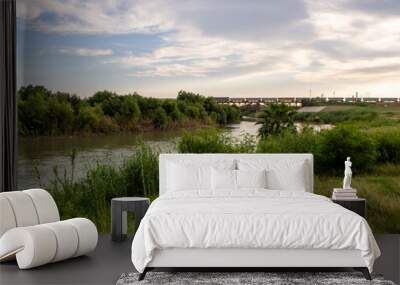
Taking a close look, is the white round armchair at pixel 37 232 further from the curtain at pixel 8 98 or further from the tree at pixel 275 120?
the tree at pixel 275 120

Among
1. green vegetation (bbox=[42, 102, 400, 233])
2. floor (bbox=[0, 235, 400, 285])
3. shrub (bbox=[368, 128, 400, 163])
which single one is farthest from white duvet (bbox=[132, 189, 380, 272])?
shrub (bbox=[368, 128, 400, 163])

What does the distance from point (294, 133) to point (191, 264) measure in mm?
4026

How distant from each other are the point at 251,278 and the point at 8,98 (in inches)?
164

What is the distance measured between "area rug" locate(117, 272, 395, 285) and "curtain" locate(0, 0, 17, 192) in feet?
10.2

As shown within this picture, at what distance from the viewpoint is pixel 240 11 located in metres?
9.15

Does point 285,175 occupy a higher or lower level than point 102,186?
higher

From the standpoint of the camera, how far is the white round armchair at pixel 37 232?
6.15 meters

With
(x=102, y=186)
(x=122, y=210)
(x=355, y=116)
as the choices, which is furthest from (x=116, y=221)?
(x=355, y=116)

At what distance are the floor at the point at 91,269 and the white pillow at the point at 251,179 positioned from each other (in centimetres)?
145

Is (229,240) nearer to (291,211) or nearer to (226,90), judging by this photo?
(291,211)

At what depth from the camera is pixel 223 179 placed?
7.75m

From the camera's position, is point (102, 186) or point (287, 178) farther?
point (102, 186)

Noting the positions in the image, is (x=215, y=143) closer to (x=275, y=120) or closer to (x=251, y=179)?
(x=275, y=120)

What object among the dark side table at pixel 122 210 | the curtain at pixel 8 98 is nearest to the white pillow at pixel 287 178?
the dark side table at pixel 122 210
